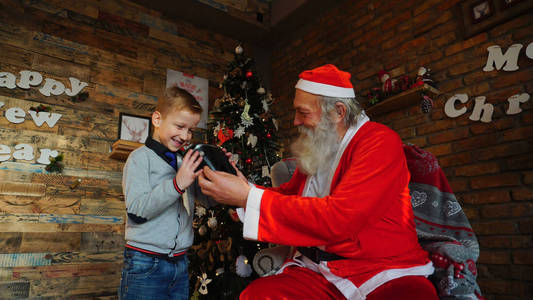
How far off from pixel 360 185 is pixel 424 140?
92.8 inches

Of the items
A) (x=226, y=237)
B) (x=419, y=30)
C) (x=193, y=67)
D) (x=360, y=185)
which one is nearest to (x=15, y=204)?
(x=226, y=237)

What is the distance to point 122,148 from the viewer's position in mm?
3461

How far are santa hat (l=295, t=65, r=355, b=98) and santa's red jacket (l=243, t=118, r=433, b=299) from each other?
0.33 meters

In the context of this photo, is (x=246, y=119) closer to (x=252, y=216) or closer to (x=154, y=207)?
(x=154, y=207)

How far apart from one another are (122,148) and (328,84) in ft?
8.41

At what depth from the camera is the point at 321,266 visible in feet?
3.97

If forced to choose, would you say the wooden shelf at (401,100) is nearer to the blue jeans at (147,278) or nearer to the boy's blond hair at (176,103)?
the boy's blond hair at (176,103)

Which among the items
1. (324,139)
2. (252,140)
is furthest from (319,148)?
(252,140)

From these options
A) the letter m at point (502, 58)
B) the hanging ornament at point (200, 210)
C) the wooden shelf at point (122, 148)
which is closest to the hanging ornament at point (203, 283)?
the hanging ornament at point (200, 210)

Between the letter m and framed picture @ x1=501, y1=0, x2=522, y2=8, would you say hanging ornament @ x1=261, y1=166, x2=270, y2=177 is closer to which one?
the letter m

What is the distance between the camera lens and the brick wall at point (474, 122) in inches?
99.4

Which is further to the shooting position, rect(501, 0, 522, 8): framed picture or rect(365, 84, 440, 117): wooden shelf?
rect(365, 84, 440, 117): wooden shelf

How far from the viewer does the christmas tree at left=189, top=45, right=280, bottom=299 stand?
274cm

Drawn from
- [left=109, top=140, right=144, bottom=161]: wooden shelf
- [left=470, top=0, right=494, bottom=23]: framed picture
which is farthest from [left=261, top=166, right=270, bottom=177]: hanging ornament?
[left=470, top=0, right=494, bottom=23]: framed picture
